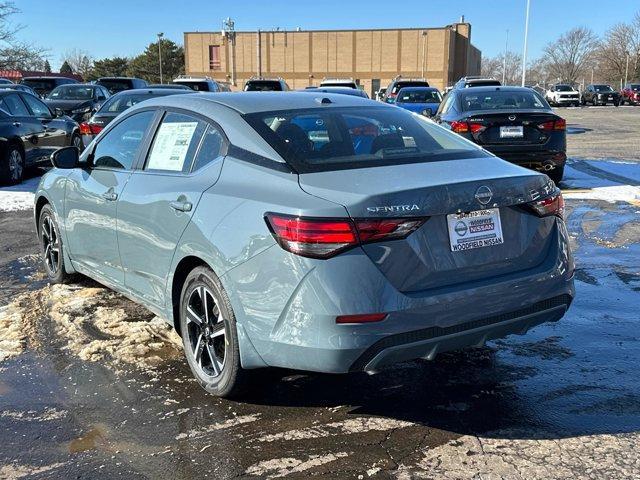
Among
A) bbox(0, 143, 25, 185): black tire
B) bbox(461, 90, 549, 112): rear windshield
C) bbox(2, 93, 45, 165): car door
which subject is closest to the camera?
bbox(461, 90, 549, 112): rear windshield

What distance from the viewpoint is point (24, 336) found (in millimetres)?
4617

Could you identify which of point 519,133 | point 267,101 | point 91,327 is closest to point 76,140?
point 519,133

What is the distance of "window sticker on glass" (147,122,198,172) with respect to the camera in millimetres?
3980

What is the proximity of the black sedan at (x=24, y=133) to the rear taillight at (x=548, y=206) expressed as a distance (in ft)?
31.8

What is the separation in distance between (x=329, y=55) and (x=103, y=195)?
265ft

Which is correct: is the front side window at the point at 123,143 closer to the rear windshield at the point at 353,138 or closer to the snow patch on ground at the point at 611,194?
the rear windshield at the point at 353,138

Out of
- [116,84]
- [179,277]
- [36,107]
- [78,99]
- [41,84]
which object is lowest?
[179,277]

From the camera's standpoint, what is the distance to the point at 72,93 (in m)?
19.6

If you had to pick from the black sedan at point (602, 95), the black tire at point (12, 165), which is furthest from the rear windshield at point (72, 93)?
the black sedan at point (602, 95)

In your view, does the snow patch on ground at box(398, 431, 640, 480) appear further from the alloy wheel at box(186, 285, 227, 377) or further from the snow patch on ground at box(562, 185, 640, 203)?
the snow patch on ground at box(562, 185, 640, 203)

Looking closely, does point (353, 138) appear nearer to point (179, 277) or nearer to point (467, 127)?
point (179, 277)

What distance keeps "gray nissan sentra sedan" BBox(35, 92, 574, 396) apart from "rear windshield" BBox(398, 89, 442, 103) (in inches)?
681

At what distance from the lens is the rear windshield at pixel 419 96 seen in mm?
21156

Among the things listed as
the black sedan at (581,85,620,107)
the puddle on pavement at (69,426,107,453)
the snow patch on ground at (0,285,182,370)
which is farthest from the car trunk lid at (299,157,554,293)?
the black sedan at (581,85,620,107)
